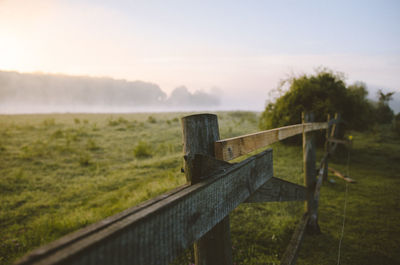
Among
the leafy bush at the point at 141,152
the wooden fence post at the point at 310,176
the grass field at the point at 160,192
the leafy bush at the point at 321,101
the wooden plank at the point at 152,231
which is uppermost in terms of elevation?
the leafy bush at the point at 321,101

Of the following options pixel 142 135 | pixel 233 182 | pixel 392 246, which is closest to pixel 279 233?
pixel 392 246

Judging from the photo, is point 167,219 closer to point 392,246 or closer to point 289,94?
point 392,246

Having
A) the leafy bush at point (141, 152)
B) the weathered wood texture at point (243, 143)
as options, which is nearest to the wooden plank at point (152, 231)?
the weathered wood texture at point (243, 143)

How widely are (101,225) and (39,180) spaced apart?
9.75 meters

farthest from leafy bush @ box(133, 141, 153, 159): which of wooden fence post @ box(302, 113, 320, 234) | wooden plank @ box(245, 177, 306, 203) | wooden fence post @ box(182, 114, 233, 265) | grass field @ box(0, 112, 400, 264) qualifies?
wooden fence post @ box(182, 114, 233, 265)

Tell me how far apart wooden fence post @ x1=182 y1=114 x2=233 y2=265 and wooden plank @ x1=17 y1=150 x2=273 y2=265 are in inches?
7.9

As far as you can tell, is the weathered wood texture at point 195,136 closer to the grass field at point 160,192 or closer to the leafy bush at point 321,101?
the grass field at point 160,192

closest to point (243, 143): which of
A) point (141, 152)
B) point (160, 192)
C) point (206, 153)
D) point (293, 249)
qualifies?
point (206, 153)

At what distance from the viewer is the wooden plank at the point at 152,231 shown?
56 centimetres

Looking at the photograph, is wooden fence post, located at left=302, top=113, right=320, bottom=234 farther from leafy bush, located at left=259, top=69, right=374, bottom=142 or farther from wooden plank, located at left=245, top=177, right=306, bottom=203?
leafy bush, located at left=259, top=69, right=374, bottom=142

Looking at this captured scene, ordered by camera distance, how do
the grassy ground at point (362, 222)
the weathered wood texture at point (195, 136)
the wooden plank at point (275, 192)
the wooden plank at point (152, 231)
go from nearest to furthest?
the wooden plank at point (152, 231)
the weathered wood texture at point (195, 136)
the wooden plank at point (275, 192)
the grassy ground at point (362, 222)

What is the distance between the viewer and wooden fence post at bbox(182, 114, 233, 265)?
49.0 inches

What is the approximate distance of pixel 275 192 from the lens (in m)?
2.00

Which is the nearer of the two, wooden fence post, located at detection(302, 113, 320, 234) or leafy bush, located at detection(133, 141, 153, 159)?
wooden fence post, located at detection(302, 113, 320, 234)
